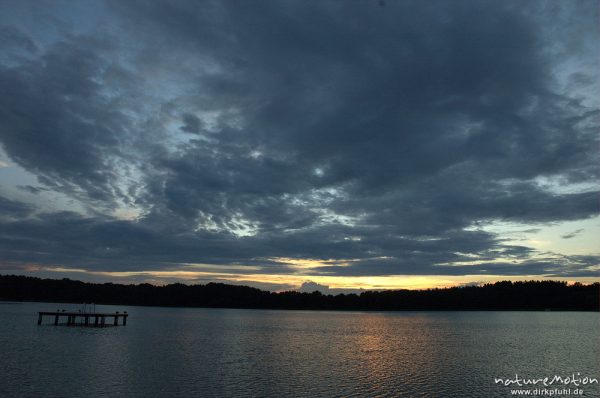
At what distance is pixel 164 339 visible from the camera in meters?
80.2

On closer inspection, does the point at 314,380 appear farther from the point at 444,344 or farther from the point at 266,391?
the point at 444,344

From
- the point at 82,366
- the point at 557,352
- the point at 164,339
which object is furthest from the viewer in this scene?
the point at 164,339

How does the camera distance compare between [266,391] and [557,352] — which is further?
[557,352]

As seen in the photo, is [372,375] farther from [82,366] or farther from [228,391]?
[82,366]

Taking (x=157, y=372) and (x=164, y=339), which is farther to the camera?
(x=164, y=339)

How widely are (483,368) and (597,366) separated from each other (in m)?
14.7

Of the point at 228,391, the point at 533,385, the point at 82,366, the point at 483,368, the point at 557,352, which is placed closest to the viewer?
the point at 228,391

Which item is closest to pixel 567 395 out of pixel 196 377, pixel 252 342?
pixel 196 377

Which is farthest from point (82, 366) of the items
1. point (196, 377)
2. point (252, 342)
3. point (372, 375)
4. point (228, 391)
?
point (252, 342)

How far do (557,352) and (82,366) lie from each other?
6613 cm

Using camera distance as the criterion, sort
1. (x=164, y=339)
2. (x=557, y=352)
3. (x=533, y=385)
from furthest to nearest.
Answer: (x=164, y=339)
(x=557, y=352)
(x=533, y=385)

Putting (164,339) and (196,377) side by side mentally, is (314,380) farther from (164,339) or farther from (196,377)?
(164,339)

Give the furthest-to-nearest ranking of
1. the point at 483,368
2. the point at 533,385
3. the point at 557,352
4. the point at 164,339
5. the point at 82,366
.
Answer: the point at 164,339 → the point at 557,352 → the point at 483,368 → the point at 82,366 → the point at 533,385

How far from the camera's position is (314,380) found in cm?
4309
